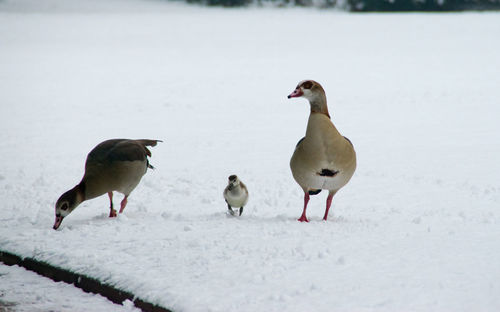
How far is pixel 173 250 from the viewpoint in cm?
567

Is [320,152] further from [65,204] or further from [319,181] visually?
[65,204]

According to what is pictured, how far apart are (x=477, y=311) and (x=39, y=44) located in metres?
27.8

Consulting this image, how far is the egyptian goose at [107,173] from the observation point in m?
6.47

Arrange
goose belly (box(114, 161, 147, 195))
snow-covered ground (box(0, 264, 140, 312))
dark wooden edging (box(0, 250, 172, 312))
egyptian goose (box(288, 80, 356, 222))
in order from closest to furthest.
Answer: dark wooden edging (box(0, 250, 172, 312)) → snow-covered ground (box(0, 264, 140, 312)) → egyptian goose (box(288, 80, 356, 222)) → goose belly (box(114, 161, 147, 195))

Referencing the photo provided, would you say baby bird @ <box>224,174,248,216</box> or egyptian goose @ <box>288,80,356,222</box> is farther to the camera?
baby bird @ <box>224,174,248,216</box>

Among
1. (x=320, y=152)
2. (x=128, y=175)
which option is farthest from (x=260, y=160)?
(x=320, y=152)

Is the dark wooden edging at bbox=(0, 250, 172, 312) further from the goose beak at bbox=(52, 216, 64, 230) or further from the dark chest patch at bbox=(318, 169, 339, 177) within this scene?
the dark chest patch at bbox=(318, 169, 339, 177)

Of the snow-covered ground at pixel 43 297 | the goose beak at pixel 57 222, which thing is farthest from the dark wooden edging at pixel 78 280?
the goose beak at pixel 57 222

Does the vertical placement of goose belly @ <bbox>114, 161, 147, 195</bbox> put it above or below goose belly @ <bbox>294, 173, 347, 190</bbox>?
below

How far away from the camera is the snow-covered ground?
4.91m

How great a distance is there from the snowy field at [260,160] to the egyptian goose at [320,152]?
1.54 feet

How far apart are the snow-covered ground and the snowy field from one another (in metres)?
0.21

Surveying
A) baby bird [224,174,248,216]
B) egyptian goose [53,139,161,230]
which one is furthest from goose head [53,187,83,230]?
baby bird [224,174,248,216]

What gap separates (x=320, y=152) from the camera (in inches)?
248
